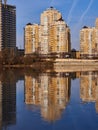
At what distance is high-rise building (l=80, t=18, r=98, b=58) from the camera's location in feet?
248

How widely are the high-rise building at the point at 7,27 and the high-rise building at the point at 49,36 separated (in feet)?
14.0

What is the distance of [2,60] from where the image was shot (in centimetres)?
4622

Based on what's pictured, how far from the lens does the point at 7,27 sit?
65750mm

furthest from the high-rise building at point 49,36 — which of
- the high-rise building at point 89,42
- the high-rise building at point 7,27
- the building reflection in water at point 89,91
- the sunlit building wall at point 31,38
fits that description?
the building reflection in water at point 89,91

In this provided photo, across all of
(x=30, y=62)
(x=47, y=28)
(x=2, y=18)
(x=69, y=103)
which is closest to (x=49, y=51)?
(x=47, y=28)

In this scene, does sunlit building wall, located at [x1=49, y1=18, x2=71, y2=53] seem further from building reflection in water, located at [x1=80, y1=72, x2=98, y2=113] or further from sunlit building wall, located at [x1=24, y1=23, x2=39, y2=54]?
building reflection in water, located at [x1=80, y1=72, x2=98, y2=113]

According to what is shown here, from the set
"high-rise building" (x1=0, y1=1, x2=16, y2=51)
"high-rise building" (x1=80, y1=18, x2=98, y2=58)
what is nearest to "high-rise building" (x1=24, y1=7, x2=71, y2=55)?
"high-rise building" (x1=0, y1=1, x2=16, y2=51)

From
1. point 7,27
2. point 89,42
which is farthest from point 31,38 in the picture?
point 89,42

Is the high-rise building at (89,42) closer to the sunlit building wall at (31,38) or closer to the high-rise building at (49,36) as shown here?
the high-rise building at (49,36)

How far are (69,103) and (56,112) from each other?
192cm

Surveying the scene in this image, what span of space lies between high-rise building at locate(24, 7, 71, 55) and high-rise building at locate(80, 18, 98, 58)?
597cm

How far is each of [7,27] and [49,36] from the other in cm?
803

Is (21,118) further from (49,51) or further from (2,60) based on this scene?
(49,51)

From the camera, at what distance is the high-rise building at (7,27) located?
6362cm
